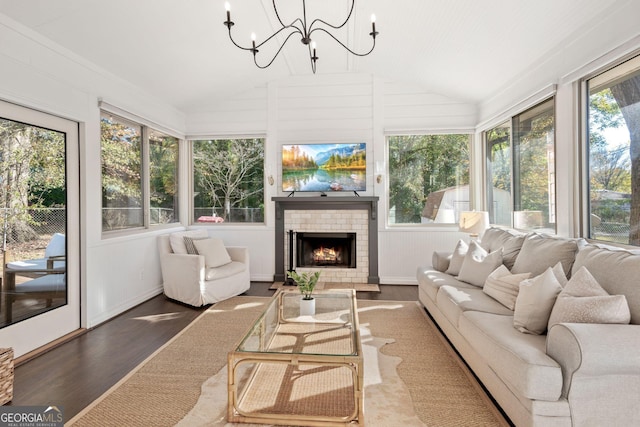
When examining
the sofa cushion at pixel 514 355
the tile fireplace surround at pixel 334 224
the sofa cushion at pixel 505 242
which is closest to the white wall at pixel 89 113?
the tile fireplace surround at pixel 334 224

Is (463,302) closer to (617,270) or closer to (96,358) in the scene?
(617,270)

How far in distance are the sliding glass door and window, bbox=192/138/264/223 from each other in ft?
7.32

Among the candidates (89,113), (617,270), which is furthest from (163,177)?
(617,270)

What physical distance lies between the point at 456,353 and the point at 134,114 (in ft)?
13.7

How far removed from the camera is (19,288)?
8.88 ft

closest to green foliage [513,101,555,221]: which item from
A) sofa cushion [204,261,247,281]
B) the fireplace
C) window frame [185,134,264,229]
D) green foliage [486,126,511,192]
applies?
green foliage [486,126,511,192]

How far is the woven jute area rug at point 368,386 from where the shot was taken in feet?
6.27

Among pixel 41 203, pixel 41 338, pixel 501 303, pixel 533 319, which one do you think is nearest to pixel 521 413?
pixel 533 319

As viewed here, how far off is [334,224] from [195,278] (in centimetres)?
212

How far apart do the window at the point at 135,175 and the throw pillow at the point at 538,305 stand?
13.0 feet

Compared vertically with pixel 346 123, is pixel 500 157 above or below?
below

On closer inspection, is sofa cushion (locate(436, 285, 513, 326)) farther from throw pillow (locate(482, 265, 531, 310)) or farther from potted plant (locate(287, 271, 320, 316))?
potted plant (locate(287, 271, 320, 316))

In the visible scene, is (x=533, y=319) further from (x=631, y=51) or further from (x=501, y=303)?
(x=631, y=51)

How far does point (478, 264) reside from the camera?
10.6 feet
